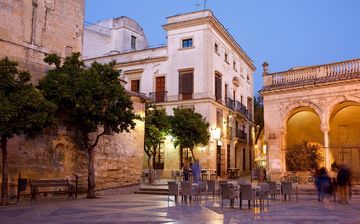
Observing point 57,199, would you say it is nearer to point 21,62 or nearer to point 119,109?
point 119,109

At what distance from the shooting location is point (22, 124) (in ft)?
35.1

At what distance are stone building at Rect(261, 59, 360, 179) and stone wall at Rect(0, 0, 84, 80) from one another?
10037mm

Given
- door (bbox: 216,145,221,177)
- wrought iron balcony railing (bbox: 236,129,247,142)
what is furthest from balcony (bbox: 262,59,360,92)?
wrought iron balcony railing (bbox: 236,129,247,142)

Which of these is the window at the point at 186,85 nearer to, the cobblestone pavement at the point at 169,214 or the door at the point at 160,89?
the door at the point at 160,89

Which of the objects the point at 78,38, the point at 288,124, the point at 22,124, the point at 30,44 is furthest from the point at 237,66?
the point at 22,124

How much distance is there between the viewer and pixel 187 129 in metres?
23.5

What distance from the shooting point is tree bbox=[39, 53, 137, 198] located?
12.7m

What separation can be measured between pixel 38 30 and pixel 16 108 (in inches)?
181

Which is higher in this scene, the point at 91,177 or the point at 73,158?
the point at 73,158

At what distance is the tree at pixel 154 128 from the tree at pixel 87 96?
696cm

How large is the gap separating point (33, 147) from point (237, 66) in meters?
24.0

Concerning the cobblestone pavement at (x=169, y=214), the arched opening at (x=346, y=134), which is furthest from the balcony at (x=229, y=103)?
the cobblestone pavement at (x=169, y=214)

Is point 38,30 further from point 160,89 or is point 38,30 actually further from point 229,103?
point 229,103

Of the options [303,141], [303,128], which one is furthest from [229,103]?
[303,141]
